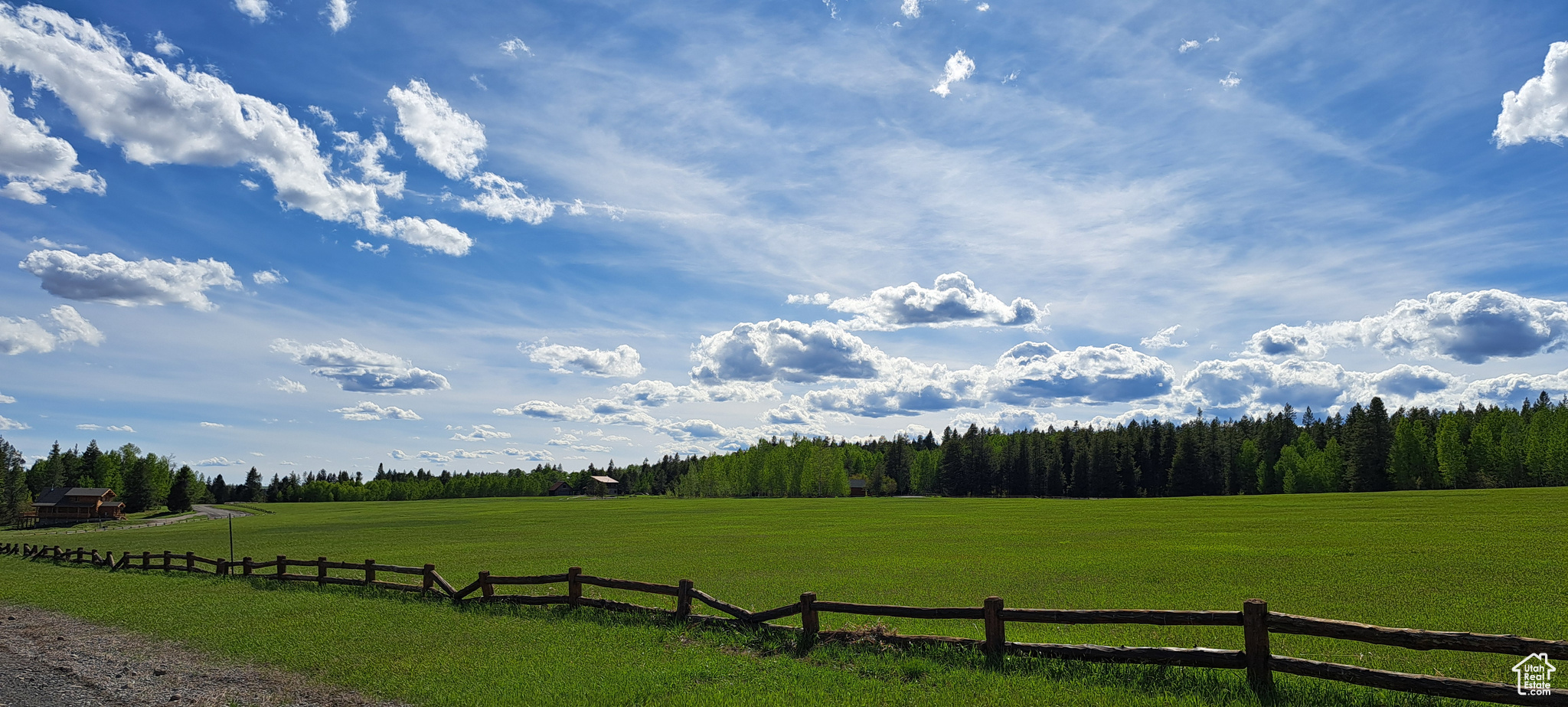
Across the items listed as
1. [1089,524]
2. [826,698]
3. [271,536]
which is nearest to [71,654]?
[826,698]

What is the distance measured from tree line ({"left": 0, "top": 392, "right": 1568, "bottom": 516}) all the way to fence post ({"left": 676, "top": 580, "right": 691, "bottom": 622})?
133 m

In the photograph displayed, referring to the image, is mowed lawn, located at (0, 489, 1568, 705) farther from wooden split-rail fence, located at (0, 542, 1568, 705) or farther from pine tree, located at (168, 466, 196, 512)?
pine tree, located at (168, 466, 196, 512)

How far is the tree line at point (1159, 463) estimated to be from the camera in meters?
115

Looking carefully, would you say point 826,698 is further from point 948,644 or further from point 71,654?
point 71,654

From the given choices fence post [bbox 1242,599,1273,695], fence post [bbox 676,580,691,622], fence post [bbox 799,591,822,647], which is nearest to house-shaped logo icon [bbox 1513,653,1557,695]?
fence post [bbox 1242,599,1273,695]

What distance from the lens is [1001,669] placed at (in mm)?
12680

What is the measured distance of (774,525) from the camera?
64688 millimetres

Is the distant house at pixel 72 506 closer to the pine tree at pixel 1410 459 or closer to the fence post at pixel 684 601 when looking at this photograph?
the fence post at pixel 684 601

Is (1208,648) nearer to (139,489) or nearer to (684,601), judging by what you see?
(684,601)

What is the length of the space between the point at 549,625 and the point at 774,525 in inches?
1867

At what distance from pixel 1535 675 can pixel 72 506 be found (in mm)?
171212

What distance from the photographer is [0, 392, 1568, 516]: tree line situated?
376ft

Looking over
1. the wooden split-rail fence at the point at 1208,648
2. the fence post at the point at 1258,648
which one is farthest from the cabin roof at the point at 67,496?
the fence post at the point at 1258,648

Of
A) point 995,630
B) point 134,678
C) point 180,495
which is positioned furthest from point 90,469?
point 995,630
